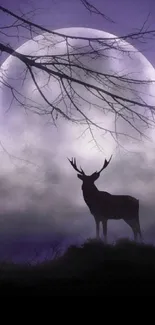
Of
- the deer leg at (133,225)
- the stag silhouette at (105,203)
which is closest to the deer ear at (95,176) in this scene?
the stag silhouette at (105,203)

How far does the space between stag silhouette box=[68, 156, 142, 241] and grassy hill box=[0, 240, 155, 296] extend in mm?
408

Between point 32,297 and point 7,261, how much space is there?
0.78 meters

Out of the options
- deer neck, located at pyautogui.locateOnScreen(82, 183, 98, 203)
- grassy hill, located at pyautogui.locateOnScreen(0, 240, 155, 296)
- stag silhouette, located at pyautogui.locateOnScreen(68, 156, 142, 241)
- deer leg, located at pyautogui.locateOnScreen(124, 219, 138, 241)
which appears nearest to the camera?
grassy hill, located at pyautogui.locateOnScreen(0, 240, 155, 296)

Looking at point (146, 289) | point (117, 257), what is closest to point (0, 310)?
point (146, 289)

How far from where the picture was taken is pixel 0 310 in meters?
1.49

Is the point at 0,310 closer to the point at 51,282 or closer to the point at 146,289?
the point at 51,282

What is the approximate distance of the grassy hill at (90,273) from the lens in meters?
1.67

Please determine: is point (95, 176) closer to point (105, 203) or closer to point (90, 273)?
point (105, 203)

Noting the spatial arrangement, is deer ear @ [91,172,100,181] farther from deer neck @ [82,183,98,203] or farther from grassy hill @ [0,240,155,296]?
grassy hill @ [0,240,155,296]

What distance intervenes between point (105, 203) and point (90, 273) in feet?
3.92

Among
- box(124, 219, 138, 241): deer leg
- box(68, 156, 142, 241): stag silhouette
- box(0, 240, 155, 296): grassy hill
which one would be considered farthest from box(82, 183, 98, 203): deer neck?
box(0, 240, 155, 296): grassy hill

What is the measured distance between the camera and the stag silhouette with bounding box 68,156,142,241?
111 inches

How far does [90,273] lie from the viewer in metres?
1.88

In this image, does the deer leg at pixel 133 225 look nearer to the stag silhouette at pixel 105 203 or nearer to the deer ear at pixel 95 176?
the stag silhouette at pixel 105 203
